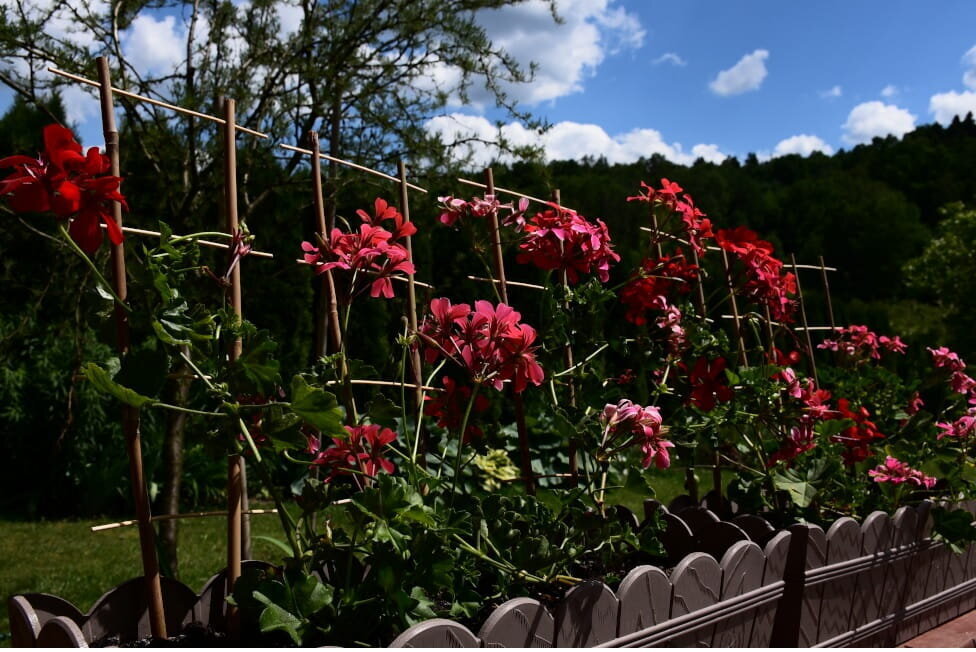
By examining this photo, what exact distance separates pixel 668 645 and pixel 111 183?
3.69 ft

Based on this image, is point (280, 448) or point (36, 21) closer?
point (280, 448)

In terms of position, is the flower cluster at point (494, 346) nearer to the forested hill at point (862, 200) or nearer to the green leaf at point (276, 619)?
the green leaf at point (276, 619)

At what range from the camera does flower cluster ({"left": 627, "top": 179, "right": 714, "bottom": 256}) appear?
5.93 ft

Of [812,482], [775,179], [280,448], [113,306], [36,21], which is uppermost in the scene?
[775,179]

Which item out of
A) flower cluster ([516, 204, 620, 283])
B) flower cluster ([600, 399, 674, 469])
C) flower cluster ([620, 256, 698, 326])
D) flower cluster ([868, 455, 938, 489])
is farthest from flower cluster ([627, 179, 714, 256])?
flower cluster ([868, 455, 938, 489])

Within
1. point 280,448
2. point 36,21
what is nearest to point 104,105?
point 280,448

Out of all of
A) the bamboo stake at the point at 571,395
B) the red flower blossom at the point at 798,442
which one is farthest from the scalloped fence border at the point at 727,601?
the bamboo stake at the point at 571,395

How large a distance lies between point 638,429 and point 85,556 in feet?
11.6

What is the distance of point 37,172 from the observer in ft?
3.18

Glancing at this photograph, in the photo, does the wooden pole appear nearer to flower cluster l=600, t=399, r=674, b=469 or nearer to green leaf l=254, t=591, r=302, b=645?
green leaf l=254, t=591, r=302, b=645

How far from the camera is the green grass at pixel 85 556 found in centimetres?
332

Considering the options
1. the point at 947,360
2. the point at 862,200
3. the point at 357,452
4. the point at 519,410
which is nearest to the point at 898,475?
the point at 947,360

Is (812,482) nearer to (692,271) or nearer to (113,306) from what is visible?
(692,271)

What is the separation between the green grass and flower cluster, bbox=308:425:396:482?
2.07 metres
